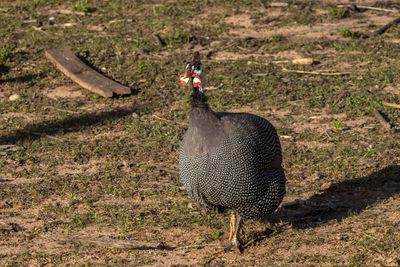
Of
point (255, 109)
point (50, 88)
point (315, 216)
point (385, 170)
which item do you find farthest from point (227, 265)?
point (50, 88)

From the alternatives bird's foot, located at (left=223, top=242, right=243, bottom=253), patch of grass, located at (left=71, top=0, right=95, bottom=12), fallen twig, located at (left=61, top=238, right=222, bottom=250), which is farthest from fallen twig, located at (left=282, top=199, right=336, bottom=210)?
patch of grass, located at (left=71, top=0, right=95, bottom=12)

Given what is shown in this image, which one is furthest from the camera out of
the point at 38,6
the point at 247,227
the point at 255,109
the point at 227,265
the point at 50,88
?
the point at 38,6

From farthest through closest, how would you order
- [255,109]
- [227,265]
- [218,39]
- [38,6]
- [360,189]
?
[38,6]
[218,39]
[255,109]
[360,189]
[227,265]

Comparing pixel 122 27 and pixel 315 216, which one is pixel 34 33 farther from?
pixel 315 216

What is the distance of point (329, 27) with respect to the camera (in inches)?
388

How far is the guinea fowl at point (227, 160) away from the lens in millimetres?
4633

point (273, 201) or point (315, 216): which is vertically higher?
point (273, 201)

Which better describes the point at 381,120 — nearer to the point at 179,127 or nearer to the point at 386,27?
the point at 179,127

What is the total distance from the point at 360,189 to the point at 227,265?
171 centimetres

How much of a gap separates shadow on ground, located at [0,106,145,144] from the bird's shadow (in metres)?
2.79

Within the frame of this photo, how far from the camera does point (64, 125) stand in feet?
24.6

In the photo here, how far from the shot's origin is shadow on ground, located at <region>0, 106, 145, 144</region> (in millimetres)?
7230

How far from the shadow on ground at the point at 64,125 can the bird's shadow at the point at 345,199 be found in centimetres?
279

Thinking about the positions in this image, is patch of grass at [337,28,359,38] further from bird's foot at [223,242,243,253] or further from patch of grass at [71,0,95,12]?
bird's foot at [223,242,243,253]
